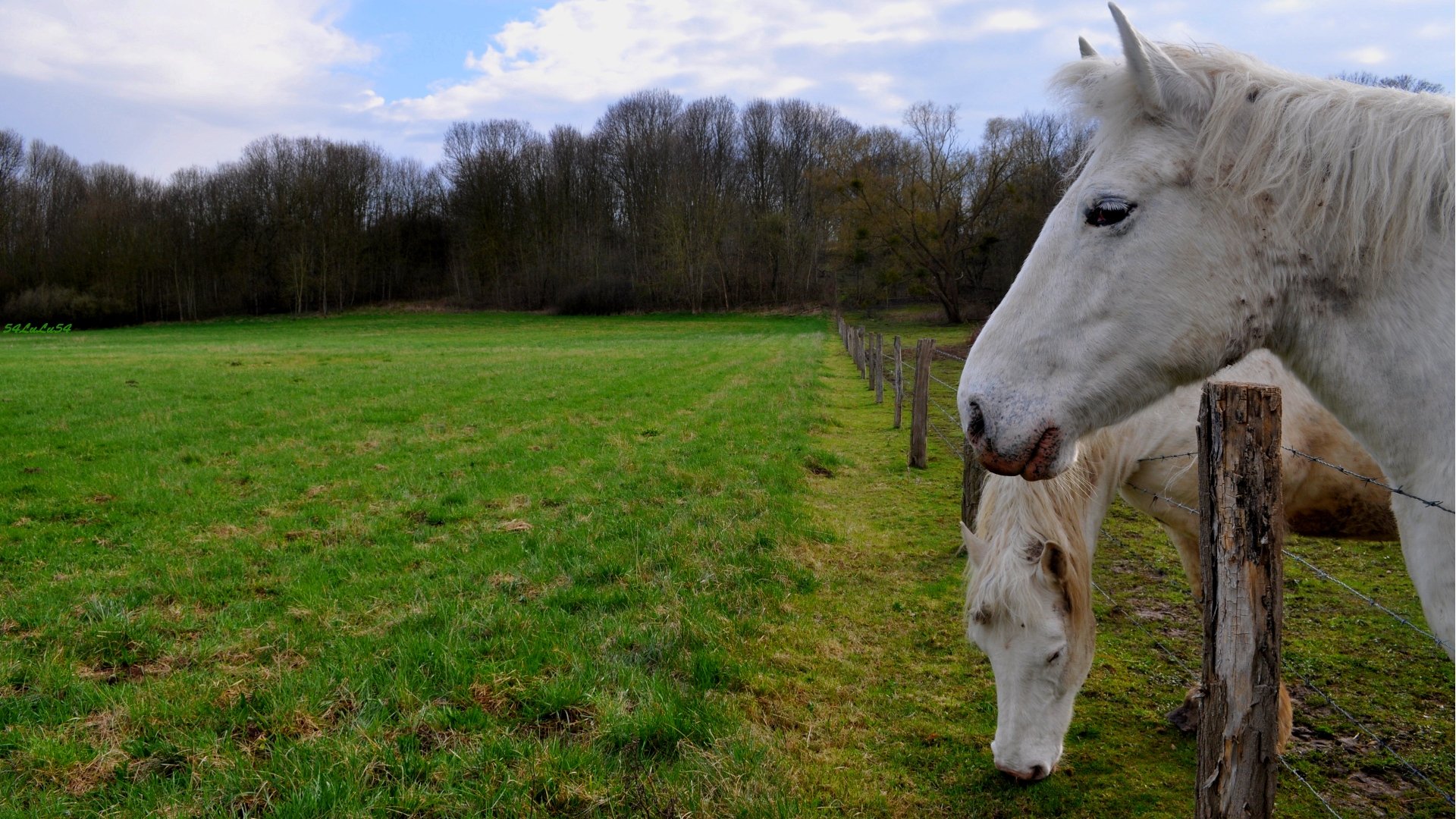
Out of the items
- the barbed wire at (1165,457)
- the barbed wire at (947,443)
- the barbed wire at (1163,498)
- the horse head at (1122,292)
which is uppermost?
the horse head at (1122,292)

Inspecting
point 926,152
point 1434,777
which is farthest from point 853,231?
point 1434,777

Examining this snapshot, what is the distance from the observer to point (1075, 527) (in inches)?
127

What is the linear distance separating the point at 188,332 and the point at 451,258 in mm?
20300

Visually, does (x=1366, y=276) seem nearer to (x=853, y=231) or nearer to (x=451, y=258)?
(x=853, y=231)

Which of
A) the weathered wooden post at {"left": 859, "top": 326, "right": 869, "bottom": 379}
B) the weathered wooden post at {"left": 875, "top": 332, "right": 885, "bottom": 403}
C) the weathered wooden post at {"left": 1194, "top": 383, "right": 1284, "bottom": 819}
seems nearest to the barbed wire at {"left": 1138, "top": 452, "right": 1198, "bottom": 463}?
the weathered wooden post at {"left": 1194, "top": 383, "right": 1284, "bottom": 819}

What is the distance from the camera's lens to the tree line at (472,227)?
51969mm

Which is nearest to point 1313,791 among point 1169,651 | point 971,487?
point 1169,651

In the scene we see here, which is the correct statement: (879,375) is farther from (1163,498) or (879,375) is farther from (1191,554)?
(1163,498)

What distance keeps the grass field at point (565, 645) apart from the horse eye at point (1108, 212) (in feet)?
7.09

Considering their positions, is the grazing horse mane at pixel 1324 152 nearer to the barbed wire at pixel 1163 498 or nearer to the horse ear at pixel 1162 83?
the horse ear at pixel 1162 83

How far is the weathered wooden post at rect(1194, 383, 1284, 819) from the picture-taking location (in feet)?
5.85

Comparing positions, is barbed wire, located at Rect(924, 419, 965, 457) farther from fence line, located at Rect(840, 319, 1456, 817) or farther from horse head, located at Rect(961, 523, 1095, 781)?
horse head, located at Rect(961, 523, 1095, 781)

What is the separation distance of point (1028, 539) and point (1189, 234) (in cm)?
191

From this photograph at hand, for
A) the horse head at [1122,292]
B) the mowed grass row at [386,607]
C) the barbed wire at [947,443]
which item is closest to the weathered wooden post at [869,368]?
the barbed wire at [947,443]
